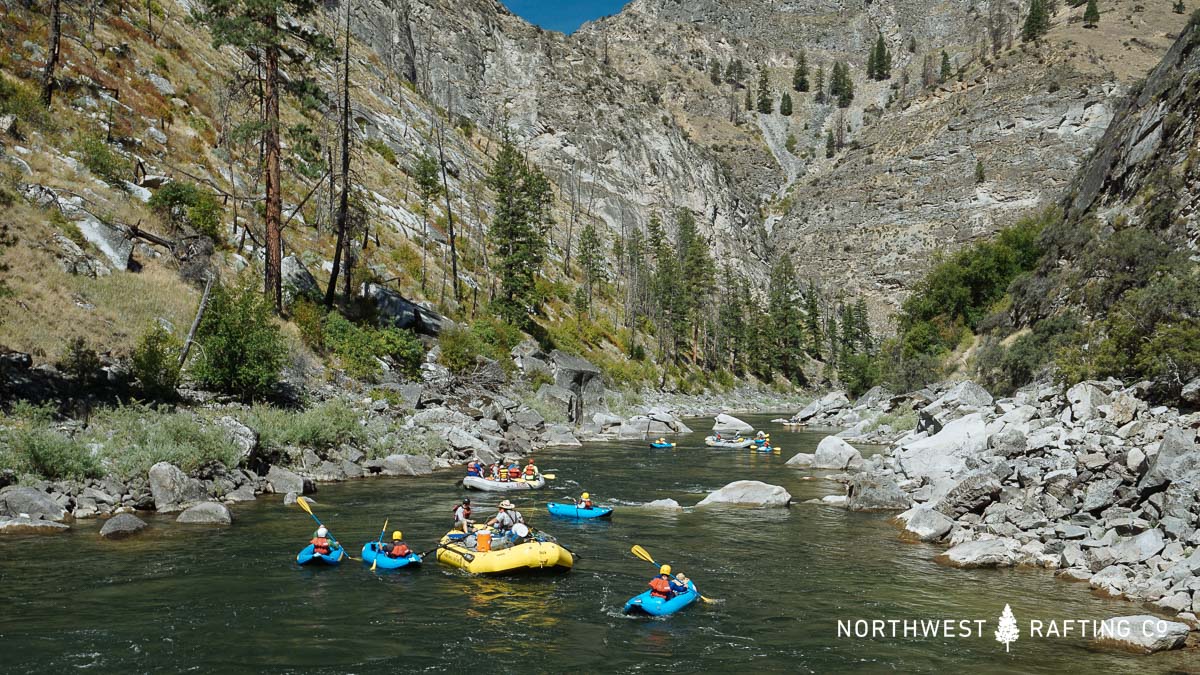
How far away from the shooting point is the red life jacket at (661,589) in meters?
11.5

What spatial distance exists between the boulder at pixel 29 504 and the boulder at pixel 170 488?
1921mm

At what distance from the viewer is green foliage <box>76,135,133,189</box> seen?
29422mm

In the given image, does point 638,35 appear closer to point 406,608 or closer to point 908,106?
point 908,106

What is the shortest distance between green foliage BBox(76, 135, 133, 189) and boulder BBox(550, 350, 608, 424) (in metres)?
25.8

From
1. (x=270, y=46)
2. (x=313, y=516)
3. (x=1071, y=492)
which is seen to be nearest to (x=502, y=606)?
(x=313, y=516)

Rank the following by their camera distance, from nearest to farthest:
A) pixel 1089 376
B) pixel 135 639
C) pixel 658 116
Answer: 1. pixel 135 639
2. pixel 1089 376
3. pixel 658 116

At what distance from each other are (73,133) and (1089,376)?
137 feet

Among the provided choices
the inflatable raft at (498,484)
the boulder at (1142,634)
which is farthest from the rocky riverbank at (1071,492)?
the inflatable raft at (498,484)

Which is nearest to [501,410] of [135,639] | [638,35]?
[135,639]

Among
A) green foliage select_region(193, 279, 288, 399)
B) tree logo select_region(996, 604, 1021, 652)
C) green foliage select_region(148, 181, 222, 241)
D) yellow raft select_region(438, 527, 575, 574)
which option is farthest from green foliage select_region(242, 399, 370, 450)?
tree logo select_region(996, 604, 1021, 652)

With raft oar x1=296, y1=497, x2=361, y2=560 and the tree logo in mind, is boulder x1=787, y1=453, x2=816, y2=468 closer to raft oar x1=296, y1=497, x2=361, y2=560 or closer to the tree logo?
the tree logo

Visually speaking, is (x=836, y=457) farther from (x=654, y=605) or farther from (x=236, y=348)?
(x=236, y=348)

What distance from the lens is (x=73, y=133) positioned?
103ft

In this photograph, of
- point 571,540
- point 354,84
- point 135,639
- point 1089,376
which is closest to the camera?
point 135,639
